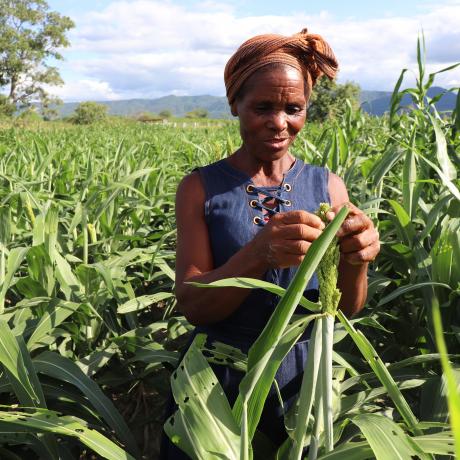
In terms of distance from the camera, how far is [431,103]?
7.57 feet

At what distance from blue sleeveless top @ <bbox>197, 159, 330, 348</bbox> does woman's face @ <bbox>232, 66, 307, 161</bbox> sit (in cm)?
10

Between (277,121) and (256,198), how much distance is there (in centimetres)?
18

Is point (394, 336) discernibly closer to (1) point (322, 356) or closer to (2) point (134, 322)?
(2) point (134, 322)

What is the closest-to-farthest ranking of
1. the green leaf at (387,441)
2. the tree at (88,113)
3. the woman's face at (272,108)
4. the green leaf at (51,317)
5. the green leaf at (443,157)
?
the green leaf at (387,441) < the woman's face at (272,108) < the green leaf at (51,317) < the green leaf at (443,157) < the tree at (88,113)

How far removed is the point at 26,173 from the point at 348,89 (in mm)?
34154

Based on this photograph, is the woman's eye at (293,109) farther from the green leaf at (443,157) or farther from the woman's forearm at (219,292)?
the green leaf at (443,157)

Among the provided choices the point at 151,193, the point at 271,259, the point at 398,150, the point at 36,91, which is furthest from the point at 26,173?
the point at 36,91

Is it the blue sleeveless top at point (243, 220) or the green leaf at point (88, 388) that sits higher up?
the blue sleeveless top at point (243, 220)

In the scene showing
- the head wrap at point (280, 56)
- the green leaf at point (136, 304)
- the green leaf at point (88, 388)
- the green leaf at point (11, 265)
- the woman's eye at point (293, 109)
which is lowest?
the green leaf at point (88, 388)

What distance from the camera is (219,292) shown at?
3.25 feet

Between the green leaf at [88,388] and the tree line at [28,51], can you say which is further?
the tree line at [28,51]

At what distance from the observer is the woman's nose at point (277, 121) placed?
3.40 ft

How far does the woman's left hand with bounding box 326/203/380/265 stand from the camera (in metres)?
0.76

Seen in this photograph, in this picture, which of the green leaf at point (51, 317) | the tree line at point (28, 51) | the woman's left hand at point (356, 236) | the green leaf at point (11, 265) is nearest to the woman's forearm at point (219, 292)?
the woman's left hand at point (356, 236)
